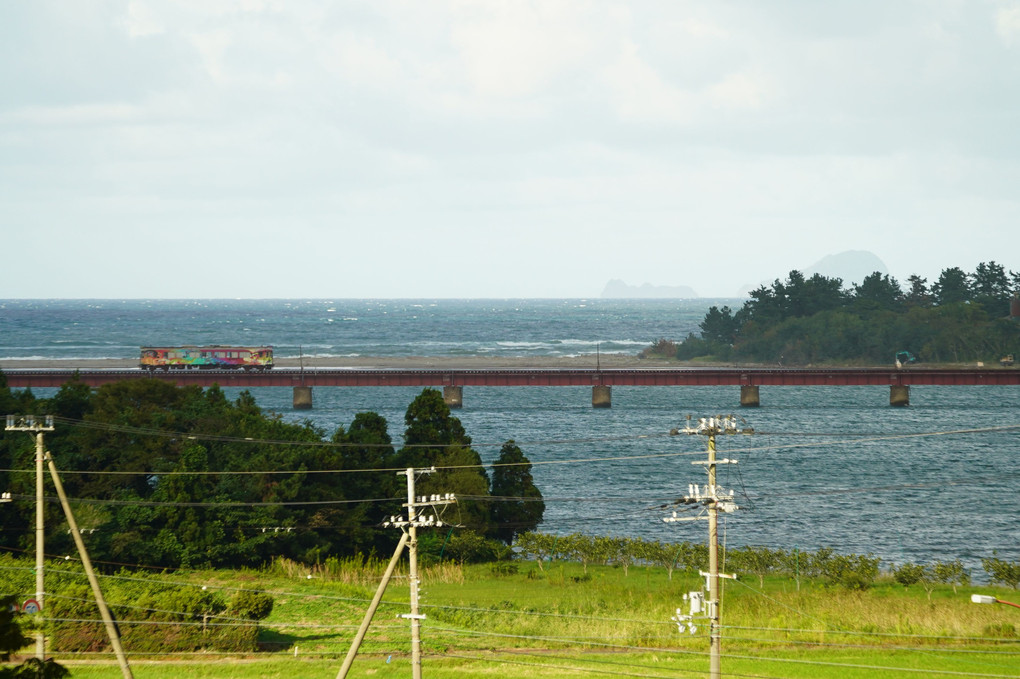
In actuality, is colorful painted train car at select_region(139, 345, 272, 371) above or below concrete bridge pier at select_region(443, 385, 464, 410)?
above

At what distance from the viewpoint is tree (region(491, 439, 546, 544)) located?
68.6 meters

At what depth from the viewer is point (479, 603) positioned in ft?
155

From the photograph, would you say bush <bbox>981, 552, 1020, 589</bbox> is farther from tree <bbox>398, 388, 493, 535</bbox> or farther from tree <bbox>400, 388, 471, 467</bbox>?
tree <bbox>400, 388, 471, 467</bbox>

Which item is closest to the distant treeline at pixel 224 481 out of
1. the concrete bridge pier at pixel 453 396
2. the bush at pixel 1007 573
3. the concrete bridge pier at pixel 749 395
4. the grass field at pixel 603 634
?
the grass field at pixel 603 634

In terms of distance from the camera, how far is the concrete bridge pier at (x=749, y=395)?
5906 inches

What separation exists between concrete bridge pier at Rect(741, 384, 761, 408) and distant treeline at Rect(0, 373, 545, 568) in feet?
281

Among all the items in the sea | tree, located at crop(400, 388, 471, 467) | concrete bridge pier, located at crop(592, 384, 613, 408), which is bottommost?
the sea

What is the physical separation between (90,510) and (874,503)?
58.7 meters

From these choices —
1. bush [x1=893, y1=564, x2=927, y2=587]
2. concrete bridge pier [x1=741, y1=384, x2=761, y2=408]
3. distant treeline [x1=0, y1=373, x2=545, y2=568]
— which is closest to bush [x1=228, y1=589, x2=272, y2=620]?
distant treeline [x1=0, y1=373, x2=545, y2=568]

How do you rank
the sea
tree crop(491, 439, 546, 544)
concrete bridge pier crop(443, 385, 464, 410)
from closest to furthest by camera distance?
tree crop(491, 439, 546, 544) → the sea → concrete bridge pier crop(443, 385, 464, 410)

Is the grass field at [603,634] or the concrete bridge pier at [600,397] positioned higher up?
the concrete bridge pier at [600,397]

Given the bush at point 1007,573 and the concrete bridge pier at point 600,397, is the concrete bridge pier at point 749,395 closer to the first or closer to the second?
the concrete bridge pier at point 600,397

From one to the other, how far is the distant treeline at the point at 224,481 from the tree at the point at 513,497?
0.09 m

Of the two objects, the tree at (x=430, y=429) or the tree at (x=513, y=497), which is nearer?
the tree at (x=430, y=429)
